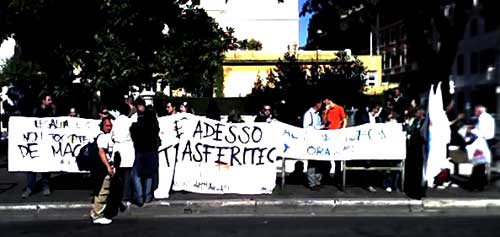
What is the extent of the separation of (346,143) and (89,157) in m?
4.43

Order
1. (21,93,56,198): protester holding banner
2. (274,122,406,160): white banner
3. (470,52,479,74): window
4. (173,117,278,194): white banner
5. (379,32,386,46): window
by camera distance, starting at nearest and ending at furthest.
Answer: (21,93,56,198): protester holding banner, (173,117,278,194): white banner, (274,122,406,160): white banner, (470,52,479,74): window, (379,32,386,46): window

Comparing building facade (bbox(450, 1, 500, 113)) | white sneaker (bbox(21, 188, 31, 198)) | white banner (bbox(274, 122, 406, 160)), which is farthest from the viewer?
building facade (bbox(450, 1, 500, 113))

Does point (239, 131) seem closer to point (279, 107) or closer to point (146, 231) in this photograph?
point (146, 231)

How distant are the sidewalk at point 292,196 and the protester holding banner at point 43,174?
0.12 meters

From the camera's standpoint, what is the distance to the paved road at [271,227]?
9.55 meters

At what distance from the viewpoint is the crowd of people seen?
10516mm

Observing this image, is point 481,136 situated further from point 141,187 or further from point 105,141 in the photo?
point 105,141

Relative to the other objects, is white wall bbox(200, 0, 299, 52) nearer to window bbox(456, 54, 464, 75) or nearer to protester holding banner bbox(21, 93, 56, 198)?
window bbox(456, 54, 464, 75)

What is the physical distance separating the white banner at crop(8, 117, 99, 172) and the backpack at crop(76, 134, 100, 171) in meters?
1.03

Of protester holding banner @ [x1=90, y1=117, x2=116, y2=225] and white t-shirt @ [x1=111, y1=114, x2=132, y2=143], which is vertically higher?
white t-shirt @ [x1=111, y1=114, x2=132, y2=143]

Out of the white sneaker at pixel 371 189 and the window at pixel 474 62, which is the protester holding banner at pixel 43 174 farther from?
the window at pixel 474 62

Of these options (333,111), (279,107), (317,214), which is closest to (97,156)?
(317,214)

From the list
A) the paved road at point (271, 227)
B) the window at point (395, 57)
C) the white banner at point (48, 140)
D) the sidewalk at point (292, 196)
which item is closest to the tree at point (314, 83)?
the sidewalk at point (292, 196)

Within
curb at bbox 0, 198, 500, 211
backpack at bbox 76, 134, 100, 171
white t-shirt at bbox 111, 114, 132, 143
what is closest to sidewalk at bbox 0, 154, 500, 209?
curb at bbox 0, 198, 500, 211
